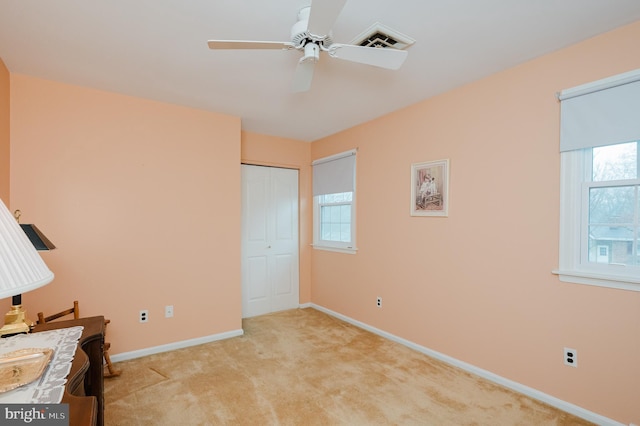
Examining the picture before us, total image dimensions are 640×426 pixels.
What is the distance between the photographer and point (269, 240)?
428 cm

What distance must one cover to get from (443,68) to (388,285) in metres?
2.18

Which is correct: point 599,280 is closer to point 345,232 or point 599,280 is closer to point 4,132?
point 345,232

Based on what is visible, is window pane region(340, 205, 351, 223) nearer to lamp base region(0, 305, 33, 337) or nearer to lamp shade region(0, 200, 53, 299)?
lamp base region(0, 305, 33, 337)

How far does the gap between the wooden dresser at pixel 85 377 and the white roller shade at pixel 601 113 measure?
2.83 metres

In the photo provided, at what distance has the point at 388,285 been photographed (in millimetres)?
3348

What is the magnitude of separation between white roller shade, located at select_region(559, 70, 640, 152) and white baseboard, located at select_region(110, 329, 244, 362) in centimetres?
347

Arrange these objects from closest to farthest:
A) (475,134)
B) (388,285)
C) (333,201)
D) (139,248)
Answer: (475,134), (139,248), (388,285), (333,201)

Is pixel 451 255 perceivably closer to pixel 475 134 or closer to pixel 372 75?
pixel 475 134

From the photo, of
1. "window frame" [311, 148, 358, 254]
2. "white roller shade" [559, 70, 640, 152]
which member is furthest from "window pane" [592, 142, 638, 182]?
"window frame" [311, 148, 358, 254]

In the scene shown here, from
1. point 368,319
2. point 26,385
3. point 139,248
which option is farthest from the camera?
point 368,319

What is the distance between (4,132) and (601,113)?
165 inches

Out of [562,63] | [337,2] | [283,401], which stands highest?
[562,63]

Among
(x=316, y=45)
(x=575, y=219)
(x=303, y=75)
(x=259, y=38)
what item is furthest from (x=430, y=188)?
(x=259, y=38)

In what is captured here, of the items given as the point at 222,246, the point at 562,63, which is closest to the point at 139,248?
the point at 222,246
